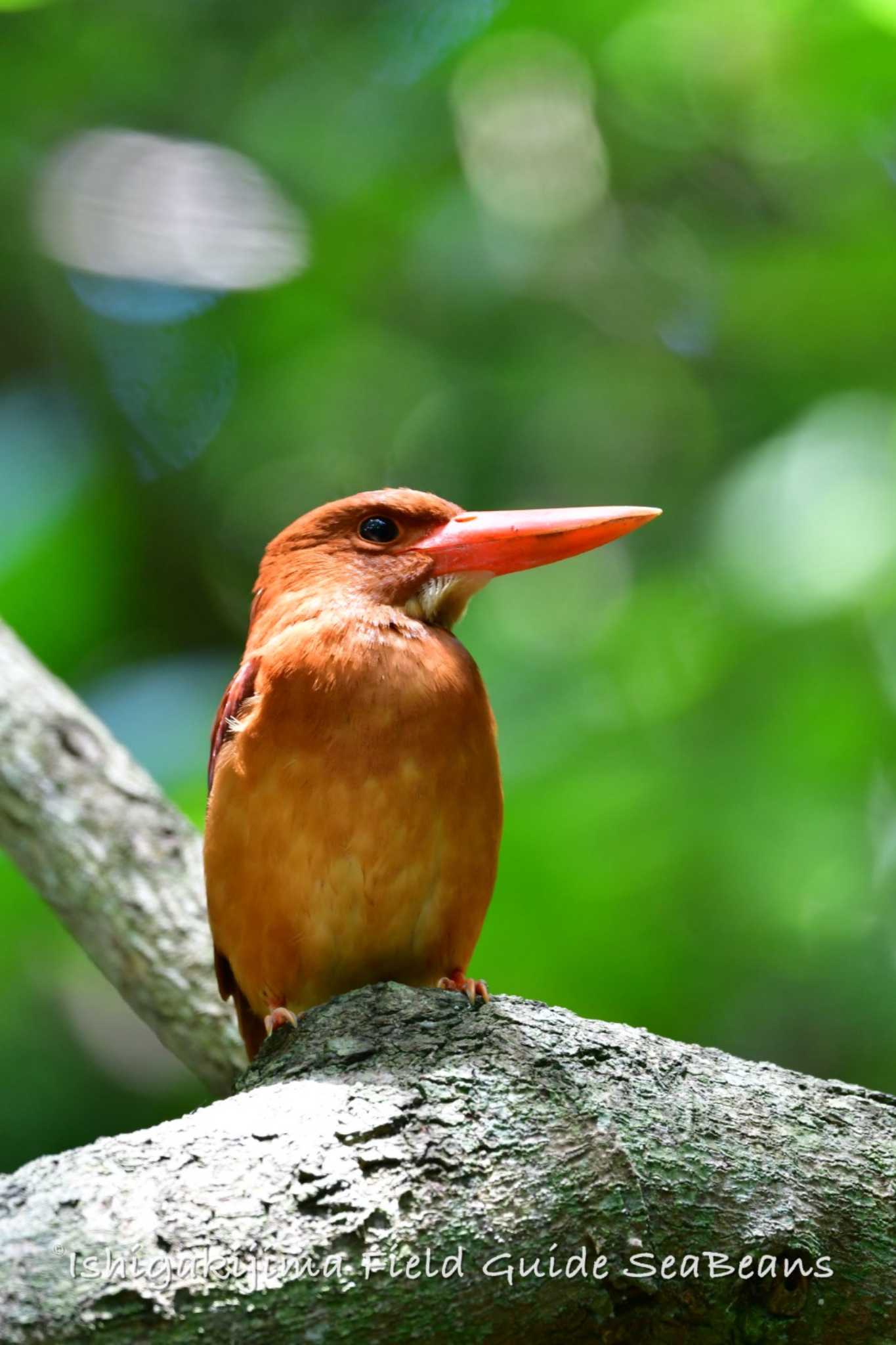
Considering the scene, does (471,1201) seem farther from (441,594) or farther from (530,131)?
(530,131)

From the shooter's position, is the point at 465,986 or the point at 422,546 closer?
the point at 465,986

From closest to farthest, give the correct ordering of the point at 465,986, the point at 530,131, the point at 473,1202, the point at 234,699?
the point at 473,1202, the point at 465,986, the point at 234,699, the point at 530,131

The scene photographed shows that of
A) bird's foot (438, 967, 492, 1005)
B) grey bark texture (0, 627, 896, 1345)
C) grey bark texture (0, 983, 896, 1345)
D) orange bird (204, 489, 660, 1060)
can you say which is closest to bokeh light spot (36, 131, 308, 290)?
orange bird (204, 489, 660, 1060)

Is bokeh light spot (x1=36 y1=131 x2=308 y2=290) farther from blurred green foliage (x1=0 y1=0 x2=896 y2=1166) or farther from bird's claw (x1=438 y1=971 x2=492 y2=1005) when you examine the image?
bird's claw (x1=438 y1=971 x2=492 y2=1005)

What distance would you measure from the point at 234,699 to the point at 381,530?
0.57m

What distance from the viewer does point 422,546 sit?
10.9 ft

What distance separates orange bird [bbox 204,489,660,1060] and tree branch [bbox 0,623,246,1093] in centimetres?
42

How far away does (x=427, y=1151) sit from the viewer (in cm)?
223

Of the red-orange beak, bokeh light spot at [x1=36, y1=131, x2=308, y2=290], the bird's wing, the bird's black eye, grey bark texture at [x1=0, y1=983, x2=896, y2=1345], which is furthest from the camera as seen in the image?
bokeh light spot at [x1=36, y1=131, x2=308, y2=290]

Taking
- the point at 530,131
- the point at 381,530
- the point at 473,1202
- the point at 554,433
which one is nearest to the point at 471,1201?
the point at 473,1202

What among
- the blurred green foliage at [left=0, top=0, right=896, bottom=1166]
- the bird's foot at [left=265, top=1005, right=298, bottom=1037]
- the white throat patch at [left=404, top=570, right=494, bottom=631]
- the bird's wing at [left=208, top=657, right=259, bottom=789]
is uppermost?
the blurred green foliage at [left=0, top=0, right=896, bottom=1166]

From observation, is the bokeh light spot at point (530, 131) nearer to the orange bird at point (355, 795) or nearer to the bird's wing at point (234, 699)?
the orange bird at point (355, 795)

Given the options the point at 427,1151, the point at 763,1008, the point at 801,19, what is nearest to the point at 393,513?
the point at 427,1151

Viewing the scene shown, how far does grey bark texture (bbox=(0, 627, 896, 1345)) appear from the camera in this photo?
1.98m
